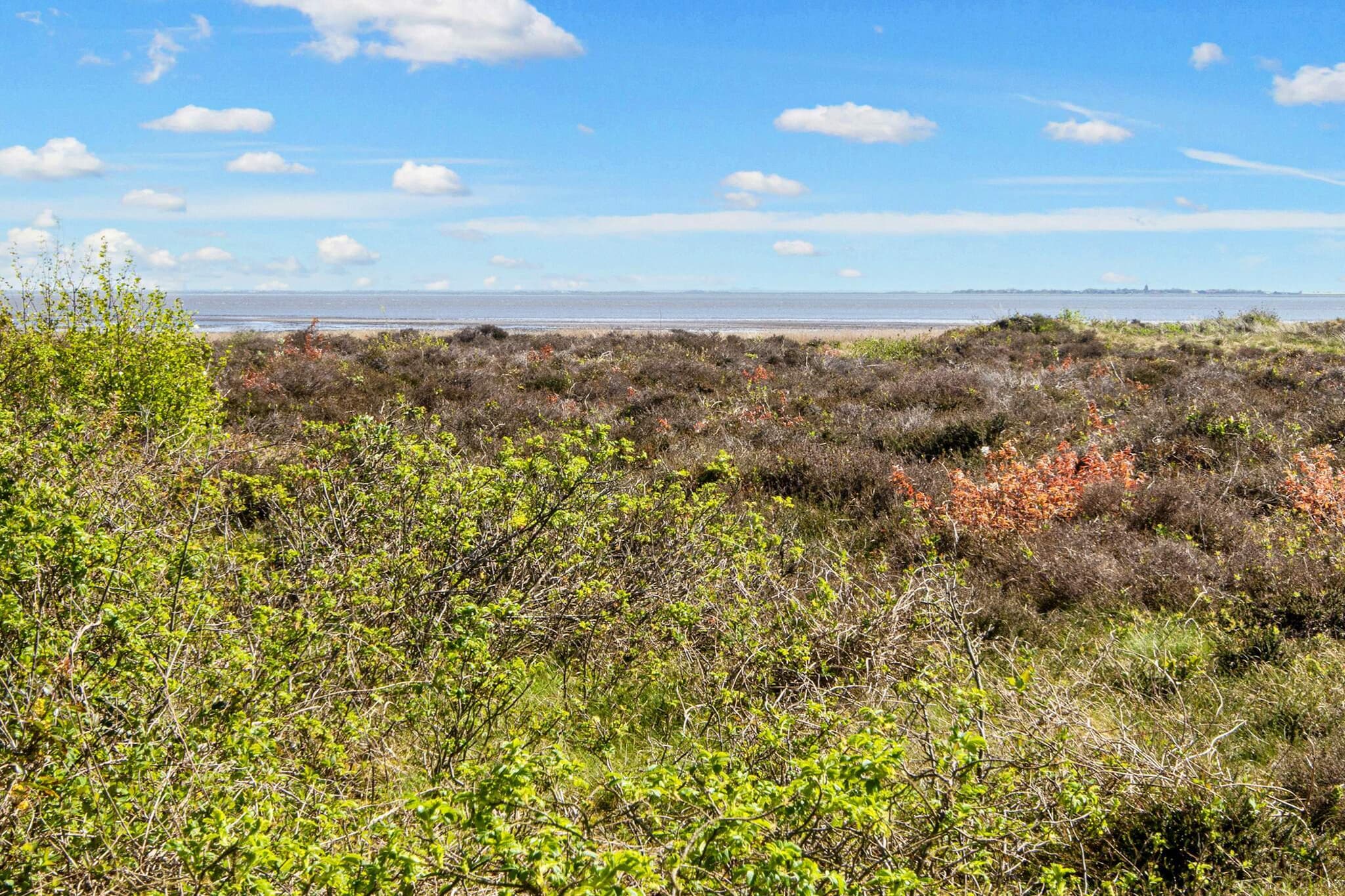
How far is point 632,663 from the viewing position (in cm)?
617

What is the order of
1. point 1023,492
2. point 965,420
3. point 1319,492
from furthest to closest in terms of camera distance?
1. point 965,420
2. point 1023,492
3. point 1319,492

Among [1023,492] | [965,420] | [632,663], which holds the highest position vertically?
[965,420]

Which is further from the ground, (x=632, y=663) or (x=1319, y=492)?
(x=1319, y=492)

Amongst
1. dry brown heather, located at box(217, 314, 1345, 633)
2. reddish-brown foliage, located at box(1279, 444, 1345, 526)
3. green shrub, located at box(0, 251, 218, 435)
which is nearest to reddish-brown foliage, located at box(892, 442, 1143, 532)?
dry brown heather, located at box(217, 314, 1345, 633)

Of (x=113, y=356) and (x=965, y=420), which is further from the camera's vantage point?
(x=965, y=420)

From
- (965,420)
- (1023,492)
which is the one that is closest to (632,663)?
(1023,492)

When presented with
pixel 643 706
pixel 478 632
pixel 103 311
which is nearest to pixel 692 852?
pixel 478 632

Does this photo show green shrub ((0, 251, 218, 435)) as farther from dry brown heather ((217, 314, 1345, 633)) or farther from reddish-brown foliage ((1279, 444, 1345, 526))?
reddish-brown foliage ((1279, 444, 1345, 526))

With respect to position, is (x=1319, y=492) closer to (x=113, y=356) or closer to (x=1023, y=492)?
(x=1023, y=492)

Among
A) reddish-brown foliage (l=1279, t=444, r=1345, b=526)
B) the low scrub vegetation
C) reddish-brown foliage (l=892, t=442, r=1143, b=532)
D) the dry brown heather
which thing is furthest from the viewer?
reddish-brown foliage (l=892, t=442, r=1143, b=532)

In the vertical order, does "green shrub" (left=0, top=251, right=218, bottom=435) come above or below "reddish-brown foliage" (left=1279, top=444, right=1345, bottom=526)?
above

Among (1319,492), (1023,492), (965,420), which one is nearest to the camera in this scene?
(1319,492)

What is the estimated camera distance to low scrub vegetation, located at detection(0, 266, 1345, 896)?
3.02 m

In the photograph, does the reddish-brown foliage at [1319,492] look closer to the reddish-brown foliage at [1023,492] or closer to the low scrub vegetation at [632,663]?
the low scrub vegetation at [632,663]
